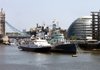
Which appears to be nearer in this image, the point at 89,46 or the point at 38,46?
the point at 38,46

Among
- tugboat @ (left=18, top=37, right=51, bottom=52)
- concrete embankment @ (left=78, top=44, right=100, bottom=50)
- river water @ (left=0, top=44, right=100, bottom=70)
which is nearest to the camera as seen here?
river water @ (left=0, top=44, right=100, bottom=70)

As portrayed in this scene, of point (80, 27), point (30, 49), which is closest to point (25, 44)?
point (30, 49)

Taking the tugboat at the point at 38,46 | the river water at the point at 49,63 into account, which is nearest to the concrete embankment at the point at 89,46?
the tugboat at the point at 38,46

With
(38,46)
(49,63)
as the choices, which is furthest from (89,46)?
(49,63)

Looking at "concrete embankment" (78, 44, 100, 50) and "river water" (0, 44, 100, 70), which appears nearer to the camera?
"river water" (0, 44, 100, 70)

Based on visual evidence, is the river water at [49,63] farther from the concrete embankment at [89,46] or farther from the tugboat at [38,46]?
the concrete embankment at [89,46]

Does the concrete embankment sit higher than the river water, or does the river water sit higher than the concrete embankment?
the concrete embankment

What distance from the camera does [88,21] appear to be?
7736 inches

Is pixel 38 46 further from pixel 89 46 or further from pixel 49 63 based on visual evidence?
pixel 49 63

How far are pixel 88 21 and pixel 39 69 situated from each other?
15565cm

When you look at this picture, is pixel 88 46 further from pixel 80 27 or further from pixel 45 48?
pixel 80 27

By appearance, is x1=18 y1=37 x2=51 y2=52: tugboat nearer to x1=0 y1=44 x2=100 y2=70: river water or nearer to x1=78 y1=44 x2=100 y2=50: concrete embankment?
x1=0 y1=44 x2=100 y2=70: river water

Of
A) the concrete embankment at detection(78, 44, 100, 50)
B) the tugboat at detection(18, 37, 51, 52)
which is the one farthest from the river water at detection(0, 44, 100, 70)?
the concrete embankment at detection(78, 44, 100, 50)

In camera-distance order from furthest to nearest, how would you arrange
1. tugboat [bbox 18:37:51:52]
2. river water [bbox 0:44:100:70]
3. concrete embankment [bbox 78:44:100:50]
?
concrete embankment [bbox 78:44:100:50]
tugboat [bbox 18:37:51:52]
river water [bbox 0:44:100:70]
